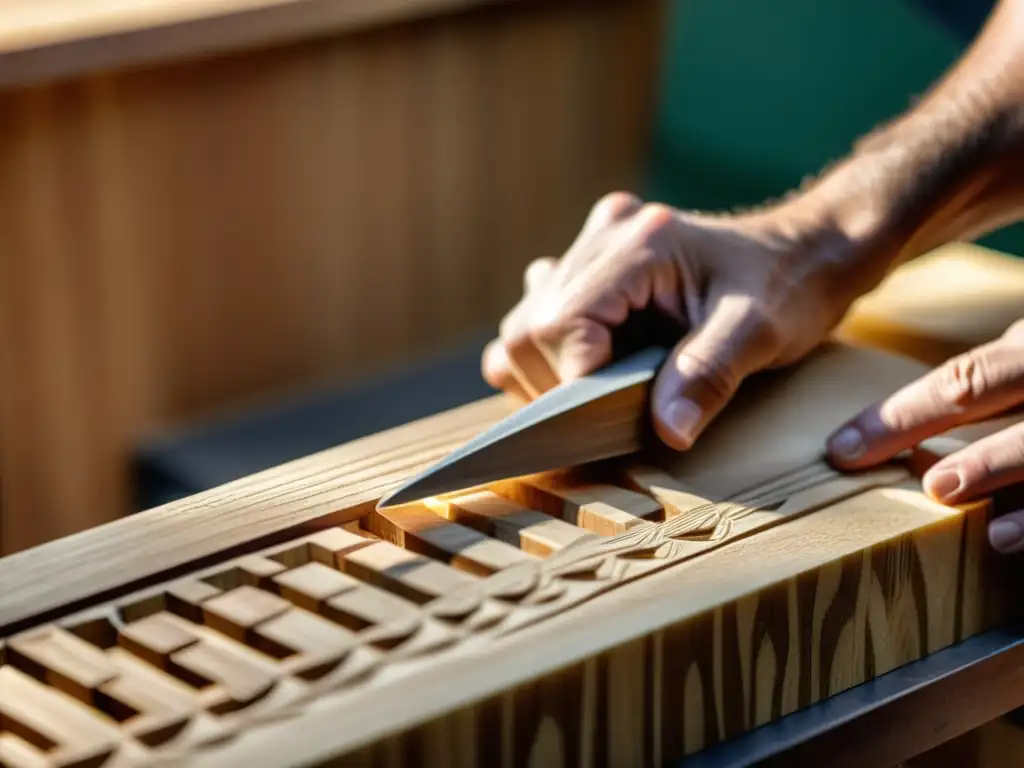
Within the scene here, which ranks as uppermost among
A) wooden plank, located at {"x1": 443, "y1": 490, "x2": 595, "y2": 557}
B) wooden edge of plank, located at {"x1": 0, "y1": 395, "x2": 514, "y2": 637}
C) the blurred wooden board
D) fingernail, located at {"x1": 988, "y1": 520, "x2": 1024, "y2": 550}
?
the blurred wooden board

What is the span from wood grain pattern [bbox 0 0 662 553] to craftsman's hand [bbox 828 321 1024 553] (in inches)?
60.3

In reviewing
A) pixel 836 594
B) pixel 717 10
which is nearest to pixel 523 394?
pixel 836 594

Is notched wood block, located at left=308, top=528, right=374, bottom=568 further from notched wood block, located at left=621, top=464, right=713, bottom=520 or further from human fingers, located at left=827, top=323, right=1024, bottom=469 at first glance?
human fingers, located at left=827, top=323, right=1024, bottom=469

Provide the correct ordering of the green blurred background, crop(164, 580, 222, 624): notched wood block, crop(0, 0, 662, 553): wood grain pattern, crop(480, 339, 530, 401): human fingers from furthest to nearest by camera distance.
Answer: the green blurred background → crop(0, 0, 662, 553): wood grain pattern → crop(480, 339, 530, 401): human fingers → crop(164, 580, 222, 624): notched wood block

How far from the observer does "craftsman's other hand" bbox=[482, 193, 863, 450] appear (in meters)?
0.95

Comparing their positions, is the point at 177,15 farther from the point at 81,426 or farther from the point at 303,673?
the point at 303,673

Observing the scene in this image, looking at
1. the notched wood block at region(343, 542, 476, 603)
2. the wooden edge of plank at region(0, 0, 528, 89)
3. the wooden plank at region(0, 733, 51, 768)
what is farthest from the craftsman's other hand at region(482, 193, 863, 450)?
the wooden edge of plank at region(0, 0, 528, 89)

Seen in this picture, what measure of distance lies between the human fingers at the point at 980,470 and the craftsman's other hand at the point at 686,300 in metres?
0.15

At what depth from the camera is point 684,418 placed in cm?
92

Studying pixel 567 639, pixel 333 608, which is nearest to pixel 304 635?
pixel 333 608

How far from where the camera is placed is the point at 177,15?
6.93 feet

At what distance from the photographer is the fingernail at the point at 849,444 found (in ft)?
2.98

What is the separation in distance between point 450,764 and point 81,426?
176 cm

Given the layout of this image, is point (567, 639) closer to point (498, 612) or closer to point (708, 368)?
point (498, 612)
